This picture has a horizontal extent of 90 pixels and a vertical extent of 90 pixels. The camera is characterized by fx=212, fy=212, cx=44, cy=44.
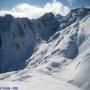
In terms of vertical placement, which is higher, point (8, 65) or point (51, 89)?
point (51, 89)

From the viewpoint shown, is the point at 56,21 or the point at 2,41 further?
the point at 56,21

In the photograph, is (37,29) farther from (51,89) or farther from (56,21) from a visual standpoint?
(51,89)

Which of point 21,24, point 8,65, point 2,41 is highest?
point 21,24

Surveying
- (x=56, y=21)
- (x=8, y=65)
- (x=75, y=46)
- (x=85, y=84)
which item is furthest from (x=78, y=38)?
(x=56, y=21)

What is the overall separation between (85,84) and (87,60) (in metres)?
6.68

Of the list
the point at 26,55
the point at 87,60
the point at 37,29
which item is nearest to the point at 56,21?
the point at 37,29

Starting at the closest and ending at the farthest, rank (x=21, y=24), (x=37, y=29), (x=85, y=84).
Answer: (x=85, y=84) < (x=21, y=24) < (x=37, y=29)

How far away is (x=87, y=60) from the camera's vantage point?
1266 inches

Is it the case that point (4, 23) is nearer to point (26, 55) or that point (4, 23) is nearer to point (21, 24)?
point (21, 24)

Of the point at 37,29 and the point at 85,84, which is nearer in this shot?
the point at 85,84

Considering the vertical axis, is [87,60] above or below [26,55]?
above

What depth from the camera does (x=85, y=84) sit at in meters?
26.1

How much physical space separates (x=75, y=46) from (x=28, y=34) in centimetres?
7496

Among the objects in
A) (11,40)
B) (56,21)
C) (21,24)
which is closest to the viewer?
(11,40)
